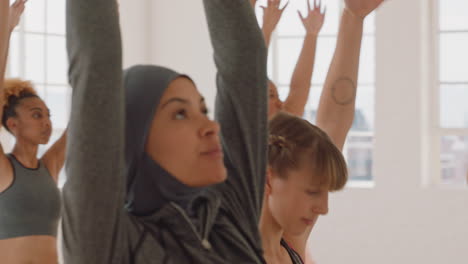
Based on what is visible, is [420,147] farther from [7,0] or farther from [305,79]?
[7,0]

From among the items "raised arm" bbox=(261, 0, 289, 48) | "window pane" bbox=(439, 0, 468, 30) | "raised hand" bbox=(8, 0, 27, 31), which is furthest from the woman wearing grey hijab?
"window pane" bbox=(439, 0, 468, 30)

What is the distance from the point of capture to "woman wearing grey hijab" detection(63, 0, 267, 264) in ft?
3.05

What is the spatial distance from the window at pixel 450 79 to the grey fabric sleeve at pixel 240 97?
186 inches

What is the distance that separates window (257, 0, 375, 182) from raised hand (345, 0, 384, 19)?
4.14 m

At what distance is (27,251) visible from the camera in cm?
321

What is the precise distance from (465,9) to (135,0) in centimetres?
290

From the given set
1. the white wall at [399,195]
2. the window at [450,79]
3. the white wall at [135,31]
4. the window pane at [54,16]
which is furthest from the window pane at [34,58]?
the window at [450,79]

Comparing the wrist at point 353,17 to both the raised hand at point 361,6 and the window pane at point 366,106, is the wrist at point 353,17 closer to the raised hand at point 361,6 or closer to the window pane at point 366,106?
the raised hand at point 361,6

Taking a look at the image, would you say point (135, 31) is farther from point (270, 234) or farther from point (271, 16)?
point (270, 234)

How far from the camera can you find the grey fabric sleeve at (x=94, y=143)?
0.92 m

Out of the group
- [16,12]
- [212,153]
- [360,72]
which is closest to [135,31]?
[360,72]

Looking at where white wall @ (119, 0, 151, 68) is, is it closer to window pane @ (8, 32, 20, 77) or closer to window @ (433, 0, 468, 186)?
→ window pane @ (8, 32, 20, 77)

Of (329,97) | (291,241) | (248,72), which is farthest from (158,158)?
(329,97)

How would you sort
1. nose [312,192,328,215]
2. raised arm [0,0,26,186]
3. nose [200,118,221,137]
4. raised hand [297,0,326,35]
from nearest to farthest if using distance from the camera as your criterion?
nose [200,118,221,137], nose [312,192,328,215], raised arm [0,0,26,186], raised hand [297,0,326,35]
